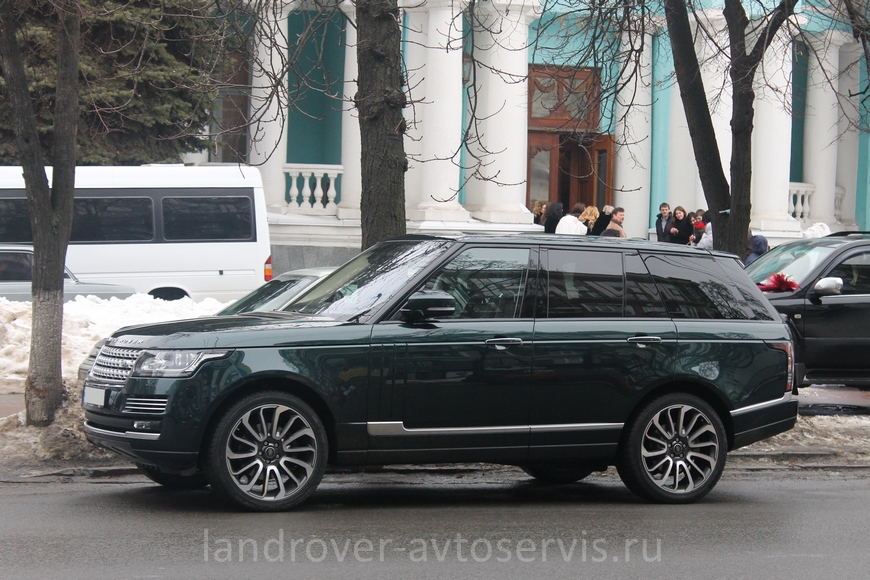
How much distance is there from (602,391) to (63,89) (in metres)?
5.09

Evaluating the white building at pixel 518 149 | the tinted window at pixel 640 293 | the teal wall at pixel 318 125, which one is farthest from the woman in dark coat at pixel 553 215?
the tinted window at pixel 640 293

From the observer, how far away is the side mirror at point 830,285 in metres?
12.0

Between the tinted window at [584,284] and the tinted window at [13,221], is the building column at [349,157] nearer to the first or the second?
the tinted window at [13,221]

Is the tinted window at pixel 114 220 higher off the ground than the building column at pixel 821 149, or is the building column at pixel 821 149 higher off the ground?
the building column at pixel 821 149

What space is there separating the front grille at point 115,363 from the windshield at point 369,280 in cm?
120

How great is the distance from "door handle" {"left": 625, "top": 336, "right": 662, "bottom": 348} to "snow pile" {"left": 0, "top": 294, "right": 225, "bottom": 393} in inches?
280

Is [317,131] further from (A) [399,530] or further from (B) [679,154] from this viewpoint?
(A) [399,530]

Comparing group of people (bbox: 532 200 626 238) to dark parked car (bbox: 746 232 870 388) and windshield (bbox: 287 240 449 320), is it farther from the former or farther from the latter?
windshield (bbox: 287 240 449 320)

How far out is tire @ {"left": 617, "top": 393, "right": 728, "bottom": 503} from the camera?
7.98 m

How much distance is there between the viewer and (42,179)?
965cm

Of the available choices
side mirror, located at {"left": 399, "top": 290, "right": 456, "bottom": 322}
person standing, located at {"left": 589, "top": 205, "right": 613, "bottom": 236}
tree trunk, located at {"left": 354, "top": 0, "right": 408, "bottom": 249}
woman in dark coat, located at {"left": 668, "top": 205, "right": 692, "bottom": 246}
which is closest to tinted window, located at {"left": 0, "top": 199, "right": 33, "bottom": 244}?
person standing, located at {"left": 589, "top": 205, "right": 613, "bottom": 236}

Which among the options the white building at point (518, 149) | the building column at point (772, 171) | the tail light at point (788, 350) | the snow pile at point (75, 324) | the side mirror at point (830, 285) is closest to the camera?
the tail light at point (788, 350)

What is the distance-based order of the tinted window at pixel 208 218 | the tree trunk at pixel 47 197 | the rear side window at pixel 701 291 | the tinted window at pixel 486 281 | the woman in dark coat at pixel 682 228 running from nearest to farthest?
1. the tinted window at pixel 486 281
2. the rear side window at pixel 701 291
3. the tree trunk at pixel 47 197
4. the tinted window at pixel 208 218
5. the woman in dark coat at pixel 682 228

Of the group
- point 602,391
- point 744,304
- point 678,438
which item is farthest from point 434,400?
point 744,304
